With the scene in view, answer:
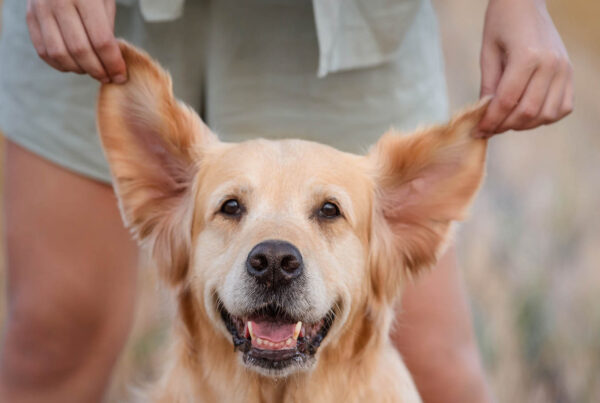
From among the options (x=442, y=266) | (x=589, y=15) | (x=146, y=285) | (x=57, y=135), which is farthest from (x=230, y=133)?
(x=589, y=15)

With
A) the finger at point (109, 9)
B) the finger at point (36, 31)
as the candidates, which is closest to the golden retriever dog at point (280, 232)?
the finger at point (109, 9)

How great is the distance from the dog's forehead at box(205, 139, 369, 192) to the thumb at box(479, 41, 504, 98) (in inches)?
22.9

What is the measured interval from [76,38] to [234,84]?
77 cm

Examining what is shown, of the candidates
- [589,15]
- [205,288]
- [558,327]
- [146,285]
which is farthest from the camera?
[589,15]

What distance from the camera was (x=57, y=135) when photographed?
3.43 metres

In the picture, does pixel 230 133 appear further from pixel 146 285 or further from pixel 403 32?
pixel 146 285

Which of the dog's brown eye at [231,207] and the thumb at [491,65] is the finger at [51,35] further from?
the thumb at [491,65]

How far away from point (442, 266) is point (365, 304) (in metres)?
0.40

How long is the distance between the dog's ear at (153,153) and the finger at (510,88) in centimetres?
103

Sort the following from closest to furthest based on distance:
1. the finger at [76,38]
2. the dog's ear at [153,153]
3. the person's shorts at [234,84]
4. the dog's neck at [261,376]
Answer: the finger at [76,38], the dog's ear at [153,153], the dog's neck at [261,376], the person's shorts at [234,84]

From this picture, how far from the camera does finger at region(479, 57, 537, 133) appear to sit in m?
2.80

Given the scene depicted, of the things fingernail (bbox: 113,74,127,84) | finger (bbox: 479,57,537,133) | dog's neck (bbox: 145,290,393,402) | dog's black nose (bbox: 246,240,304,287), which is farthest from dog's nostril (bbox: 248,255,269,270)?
finger (bbox: 479,57,537,133)

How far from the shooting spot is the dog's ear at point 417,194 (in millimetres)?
3199

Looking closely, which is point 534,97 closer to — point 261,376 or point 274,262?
point 274,262
